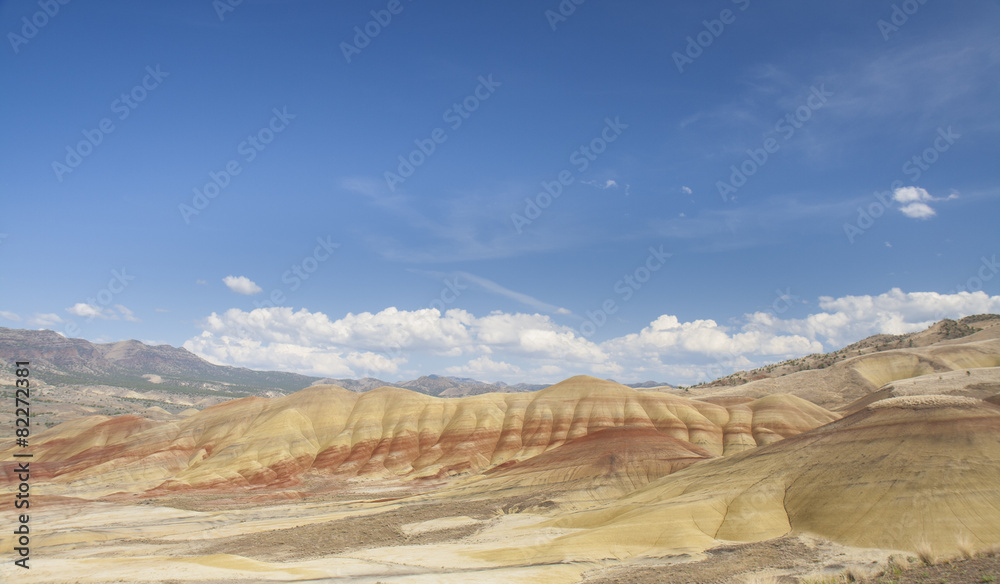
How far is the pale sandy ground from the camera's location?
30.5 m

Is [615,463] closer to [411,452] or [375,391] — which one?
[411,452]

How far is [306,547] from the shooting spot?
42250 mm

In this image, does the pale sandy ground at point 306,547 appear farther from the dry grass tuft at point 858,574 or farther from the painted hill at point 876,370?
the painted hill at point 876,370

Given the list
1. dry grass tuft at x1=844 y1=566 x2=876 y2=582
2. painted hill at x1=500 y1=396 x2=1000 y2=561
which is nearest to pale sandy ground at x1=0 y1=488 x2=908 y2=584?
dry grass tuft at x1=844 y1=566 x2=876 y2=582

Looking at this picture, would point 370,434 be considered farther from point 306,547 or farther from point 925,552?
point 925,552

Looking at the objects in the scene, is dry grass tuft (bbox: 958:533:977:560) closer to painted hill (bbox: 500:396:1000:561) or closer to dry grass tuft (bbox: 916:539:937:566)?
painted hill (bbox: 500:396:1000:561)

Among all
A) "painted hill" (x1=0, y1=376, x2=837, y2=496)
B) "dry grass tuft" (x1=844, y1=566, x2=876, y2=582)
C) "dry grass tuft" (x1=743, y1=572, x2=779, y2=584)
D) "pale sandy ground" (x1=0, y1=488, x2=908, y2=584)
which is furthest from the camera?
"painted hill" (x1=0, y1=376, x2=837, y2=496)

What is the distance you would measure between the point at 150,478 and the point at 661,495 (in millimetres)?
90911

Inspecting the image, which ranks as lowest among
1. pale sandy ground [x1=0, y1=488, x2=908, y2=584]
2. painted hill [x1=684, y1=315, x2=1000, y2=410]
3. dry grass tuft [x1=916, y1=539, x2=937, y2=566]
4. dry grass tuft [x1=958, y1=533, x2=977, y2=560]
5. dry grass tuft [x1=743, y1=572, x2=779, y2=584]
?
pale sandy ground [x1=0, y1=488, x2=908, y2=584]

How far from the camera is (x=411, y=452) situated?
10481 centimetres

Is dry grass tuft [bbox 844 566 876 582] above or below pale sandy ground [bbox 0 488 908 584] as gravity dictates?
above

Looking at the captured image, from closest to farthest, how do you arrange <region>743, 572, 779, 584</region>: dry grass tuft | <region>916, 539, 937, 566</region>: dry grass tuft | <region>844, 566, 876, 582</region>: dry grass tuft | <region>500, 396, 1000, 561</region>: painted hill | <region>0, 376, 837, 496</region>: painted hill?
1. <region>844, 566, 876, 582</region>: dry grass tuft
2. <region>743, 572, 779, 584</region>: dry grass tuft
3. <region>916, 539, 937, 566</region>: dry grass tuft
4. <region>500, 396, 1000, 561</region>: painted hill
5. <region>0, 376, 837, 496</region>: painted hill

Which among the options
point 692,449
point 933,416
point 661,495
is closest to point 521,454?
point 692,449

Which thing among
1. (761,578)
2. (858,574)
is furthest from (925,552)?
(761,578)
